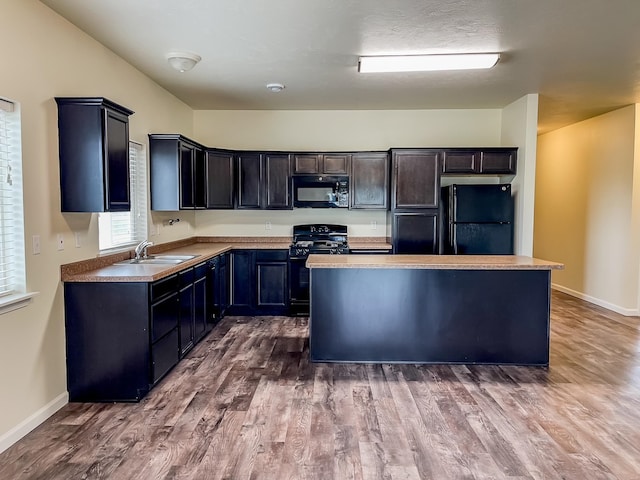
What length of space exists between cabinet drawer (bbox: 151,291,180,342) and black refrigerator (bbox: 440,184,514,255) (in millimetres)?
3233

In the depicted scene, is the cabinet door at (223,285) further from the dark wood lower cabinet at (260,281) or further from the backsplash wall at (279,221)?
the backsplash wall at (279,221)

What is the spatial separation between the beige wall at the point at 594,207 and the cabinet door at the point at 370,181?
3.02 m

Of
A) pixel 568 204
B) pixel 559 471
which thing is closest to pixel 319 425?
pixel 559 471

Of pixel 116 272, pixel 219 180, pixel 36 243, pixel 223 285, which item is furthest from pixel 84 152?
pixel 223 285

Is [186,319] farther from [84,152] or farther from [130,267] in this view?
[84,152]

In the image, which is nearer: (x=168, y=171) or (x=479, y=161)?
(x=168, y=171)

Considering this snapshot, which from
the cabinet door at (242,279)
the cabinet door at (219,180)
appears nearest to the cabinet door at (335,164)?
the cabinet door at (219,180)

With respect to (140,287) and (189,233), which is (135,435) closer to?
(140,287)

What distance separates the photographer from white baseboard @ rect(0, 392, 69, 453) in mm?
2418

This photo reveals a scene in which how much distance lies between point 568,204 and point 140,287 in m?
6.32

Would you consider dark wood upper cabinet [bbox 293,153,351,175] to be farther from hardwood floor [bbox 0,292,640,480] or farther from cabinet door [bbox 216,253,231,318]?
hardwood floor [bbox 0,292,640,480]

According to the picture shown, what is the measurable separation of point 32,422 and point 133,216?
2.03 metres

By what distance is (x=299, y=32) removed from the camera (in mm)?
3172

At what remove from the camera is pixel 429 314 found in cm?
371
